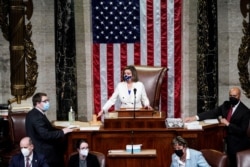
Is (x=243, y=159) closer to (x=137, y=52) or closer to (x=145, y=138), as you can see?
(x=145, y=138)

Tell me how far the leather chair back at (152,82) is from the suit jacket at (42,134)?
286 centimetres

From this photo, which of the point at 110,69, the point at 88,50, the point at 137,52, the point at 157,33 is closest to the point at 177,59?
the point at 157,33

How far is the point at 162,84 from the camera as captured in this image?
11.8 m

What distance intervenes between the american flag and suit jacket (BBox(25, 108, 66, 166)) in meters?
3.29

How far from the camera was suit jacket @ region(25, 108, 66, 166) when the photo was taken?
8.45 metres

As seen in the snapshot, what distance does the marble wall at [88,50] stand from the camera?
1177 centimetres

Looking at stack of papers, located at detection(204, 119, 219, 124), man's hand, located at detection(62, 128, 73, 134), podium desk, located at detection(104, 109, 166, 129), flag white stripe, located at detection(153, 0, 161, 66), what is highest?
flag white stripe, located at detection(153, 0, 161, 66)

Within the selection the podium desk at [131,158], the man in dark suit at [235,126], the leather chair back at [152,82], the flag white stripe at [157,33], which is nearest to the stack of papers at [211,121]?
the man in dark suit at [235,126]

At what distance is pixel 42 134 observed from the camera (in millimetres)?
8438

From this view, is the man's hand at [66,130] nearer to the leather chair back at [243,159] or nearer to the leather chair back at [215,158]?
the leather chair back at [215,158]

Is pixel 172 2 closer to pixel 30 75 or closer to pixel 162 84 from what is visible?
pixel 162 84

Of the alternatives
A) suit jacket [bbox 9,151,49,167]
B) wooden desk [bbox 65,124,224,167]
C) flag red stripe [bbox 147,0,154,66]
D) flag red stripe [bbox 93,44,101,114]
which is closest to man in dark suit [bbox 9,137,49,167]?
suit jacket [bbox 9,151,49,167]

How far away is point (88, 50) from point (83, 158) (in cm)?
421

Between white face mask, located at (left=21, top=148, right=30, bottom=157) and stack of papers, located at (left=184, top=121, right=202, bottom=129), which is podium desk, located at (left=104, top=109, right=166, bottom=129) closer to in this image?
stack of papers, located at (left=184, top=121, right=202, bottom=129)
